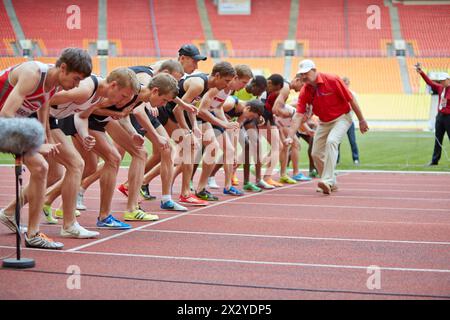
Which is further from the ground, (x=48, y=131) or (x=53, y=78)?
(x=53, y=78)

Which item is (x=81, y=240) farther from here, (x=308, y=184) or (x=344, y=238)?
(x=308, y=184)

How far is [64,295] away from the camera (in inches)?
180

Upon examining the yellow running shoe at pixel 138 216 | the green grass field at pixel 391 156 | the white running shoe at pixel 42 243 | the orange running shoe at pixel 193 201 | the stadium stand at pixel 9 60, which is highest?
the stadium stand at pixel 9 60

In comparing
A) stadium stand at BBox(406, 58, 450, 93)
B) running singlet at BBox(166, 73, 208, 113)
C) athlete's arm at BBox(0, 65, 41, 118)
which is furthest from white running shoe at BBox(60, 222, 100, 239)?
stadium stand at BBox(406, 58, 450, 93)

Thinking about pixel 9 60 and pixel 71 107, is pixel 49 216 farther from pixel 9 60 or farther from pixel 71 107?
pixel 9 60

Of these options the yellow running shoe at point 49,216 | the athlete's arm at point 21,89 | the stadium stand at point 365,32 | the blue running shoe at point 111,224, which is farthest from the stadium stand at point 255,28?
the athlete's arm at point 21,89

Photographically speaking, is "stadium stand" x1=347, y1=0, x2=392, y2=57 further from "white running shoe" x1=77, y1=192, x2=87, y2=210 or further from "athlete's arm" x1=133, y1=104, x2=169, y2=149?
"athlete's arm" x1=133, y1=104, x2=169, y2=149

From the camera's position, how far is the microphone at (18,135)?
16.8 ft

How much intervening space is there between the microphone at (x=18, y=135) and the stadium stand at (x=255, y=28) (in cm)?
3959

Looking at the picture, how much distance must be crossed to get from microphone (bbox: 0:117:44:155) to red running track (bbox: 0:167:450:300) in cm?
88

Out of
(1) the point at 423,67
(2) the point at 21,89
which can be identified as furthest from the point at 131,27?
(2) the point at 21,89

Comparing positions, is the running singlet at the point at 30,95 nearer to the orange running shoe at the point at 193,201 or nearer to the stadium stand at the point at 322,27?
the orange running shoe at the point at 193,201
